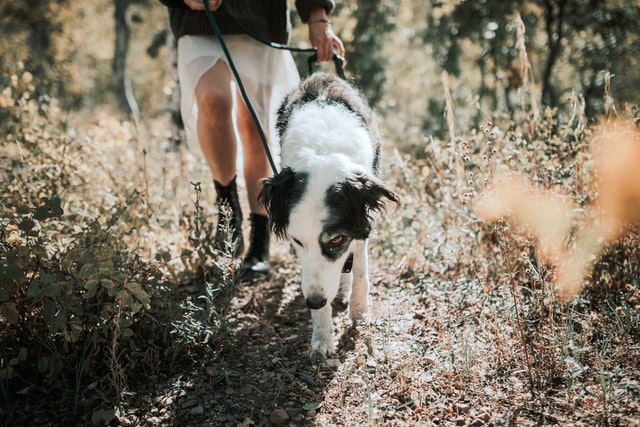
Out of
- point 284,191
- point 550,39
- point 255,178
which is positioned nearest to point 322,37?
point 255,178

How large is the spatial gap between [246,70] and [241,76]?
51 mm

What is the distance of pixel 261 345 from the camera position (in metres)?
2.57

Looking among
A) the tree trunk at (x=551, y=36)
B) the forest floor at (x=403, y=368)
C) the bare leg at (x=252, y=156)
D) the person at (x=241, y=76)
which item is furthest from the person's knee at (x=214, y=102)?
the tree trunk at (x=551, y=36)

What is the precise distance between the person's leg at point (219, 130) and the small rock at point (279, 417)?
1197 millimetres

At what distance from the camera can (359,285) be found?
106 inches

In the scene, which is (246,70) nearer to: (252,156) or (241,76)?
(241,76)

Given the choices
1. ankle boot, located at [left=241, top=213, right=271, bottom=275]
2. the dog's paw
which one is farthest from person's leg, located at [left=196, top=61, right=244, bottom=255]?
the dog's paw

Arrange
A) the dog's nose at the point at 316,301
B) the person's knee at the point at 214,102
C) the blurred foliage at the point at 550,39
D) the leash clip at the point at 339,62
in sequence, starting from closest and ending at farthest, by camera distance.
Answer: the dog's nose at the point at 316,301
the person's knee at the point at 214,102
the leash clip at the point at 339,62
the blurred foliage at the point at 550,39

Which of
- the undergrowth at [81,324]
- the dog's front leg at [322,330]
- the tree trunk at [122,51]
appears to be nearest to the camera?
the undergrowth at [81,324]

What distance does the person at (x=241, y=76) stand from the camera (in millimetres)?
3033

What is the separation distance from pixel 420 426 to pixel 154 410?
1.11 metres

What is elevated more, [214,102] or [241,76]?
[241,76]

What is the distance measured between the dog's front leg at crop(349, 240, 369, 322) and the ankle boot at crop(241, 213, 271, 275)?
83 cm

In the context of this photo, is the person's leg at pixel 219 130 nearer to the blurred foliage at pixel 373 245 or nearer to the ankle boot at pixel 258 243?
the ankle boot at pixel 258 243
